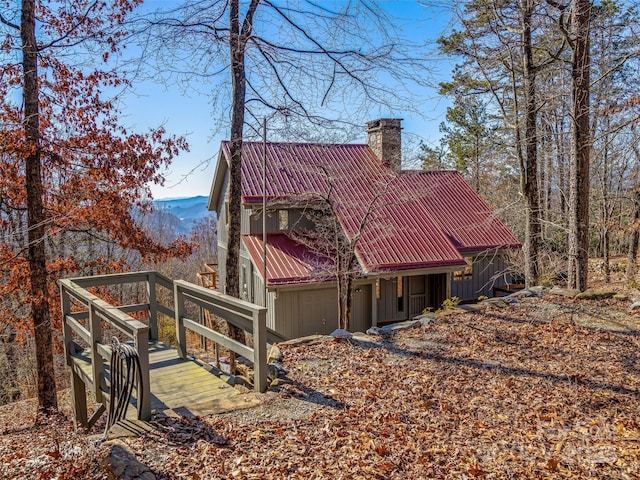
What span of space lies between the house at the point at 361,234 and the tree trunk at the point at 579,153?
3.32 metres

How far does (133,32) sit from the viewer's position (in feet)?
22.1

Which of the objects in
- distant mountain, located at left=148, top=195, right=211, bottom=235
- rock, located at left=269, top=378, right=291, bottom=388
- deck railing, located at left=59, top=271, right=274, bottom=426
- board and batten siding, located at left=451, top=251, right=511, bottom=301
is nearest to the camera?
deck railing, located at left=59, top=271, right=274, bottom=426

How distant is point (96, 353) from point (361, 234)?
7512 mm

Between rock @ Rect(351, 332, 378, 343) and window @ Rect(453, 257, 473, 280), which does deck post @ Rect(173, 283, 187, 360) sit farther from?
window @ Rect(453, 257, 473, 280)

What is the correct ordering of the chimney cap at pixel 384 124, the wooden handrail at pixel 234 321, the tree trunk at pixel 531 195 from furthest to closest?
the chimney cap at pixel 384 124, the tree trunk at pixel 531 195, the wooden handrail at pixel 234 321

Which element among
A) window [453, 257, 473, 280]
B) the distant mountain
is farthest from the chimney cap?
the distant mountain

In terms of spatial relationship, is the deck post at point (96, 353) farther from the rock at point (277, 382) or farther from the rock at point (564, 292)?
the rock at point (564, 292)

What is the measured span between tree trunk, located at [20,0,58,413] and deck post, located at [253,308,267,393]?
19.2ft

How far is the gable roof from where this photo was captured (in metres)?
12.7

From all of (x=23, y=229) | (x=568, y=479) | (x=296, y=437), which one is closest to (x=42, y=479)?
(x=296, y=437)

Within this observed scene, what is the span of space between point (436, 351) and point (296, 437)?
9.59ft

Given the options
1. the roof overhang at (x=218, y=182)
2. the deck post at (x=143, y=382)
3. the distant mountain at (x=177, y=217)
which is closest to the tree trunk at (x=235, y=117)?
the deck post at (x=143, y=382)

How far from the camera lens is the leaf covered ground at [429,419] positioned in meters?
3.25

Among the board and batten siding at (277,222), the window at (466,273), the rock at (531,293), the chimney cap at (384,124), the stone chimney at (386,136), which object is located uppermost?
the chimney cap at (384,124)
